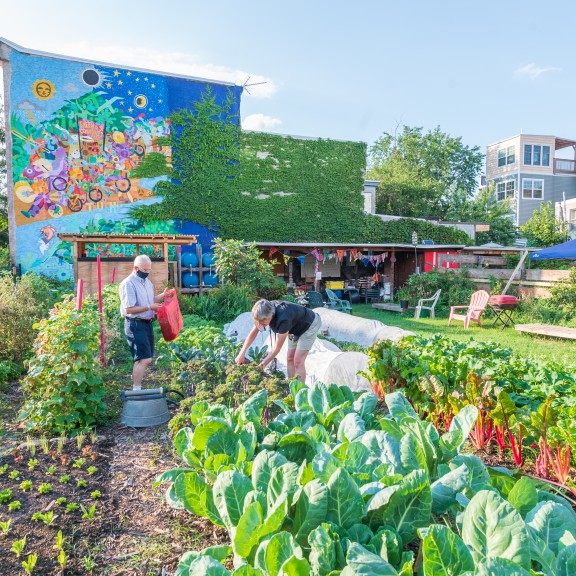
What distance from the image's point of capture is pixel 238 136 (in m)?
20.4

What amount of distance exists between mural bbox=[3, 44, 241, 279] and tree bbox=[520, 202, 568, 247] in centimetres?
1939

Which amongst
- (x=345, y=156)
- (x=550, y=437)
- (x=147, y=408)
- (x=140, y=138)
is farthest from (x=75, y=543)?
(x=345, y=156)

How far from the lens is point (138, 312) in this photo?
5367 mm

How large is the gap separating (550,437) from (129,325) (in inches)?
167

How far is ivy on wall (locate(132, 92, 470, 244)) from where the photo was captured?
19.3 metres

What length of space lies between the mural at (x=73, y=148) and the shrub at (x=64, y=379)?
14.1m

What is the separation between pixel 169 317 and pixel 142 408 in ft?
4.66

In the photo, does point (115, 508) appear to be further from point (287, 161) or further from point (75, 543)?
point (287, 161)

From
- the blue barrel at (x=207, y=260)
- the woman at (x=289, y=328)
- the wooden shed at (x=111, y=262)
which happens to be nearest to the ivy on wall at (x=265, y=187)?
the blue barrel at (x=207, y=260)

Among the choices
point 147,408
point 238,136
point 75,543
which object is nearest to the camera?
point 75,543

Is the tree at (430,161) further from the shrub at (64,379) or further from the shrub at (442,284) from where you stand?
the shrub at (64,379)

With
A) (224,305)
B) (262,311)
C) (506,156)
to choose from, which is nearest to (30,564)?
(262,311)

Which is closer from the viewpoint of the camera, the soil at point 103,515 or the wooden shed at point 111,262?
the soil at point 103,515

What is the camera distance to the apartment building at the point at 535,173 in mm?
33781
